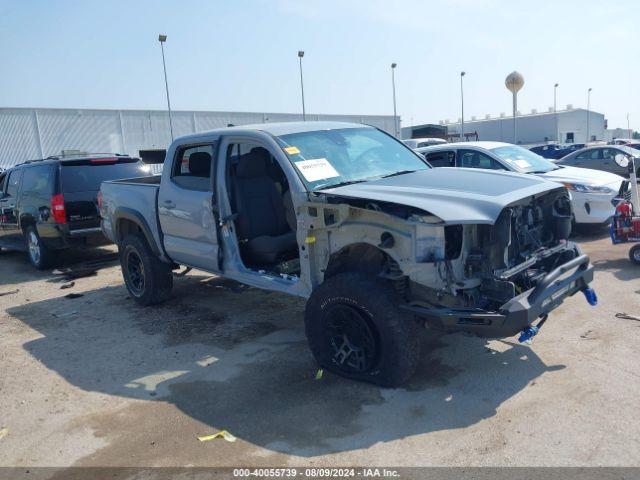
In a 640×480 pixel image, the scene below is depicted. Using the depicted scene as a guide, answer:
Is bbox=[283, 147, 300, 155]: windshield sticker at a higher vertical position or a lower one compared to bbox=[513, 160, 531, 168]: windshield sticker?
higher

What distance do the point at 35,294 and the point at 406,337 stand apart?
622cm

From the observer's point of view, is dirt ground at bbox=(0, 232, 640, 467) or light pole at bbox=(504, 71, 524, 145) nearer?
dirt ground at bbox=(0, 232, 640, 467)

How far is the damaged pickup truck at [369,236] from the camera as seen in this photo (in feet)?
12.6

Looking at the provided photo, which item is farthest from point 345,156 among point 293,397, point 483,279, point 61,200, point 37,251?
point 37,251

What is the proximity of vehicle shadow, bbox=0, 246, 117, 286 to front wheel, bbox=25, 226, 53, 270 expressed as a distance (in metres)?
0.14

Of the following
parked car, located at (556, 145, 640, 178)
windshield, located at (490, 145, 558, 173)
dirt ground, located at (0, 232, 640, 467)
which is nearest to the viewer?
dirt ground, located at (0, 232, 640, 467)

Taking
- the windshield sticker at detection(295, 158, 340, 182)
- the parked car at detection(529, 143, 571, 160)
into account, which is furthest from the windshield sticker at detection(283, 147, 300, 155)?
the parked car at detection(529, 143, 571, 160)

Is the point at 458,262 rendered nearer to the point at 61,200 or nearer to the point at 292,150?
the point at 292,150

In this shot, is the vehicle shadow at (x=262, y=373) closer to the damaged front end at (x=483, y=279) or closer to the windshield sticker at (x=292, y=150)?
the damaged front end at (x=483, y=279)

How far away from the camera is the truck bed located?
21.2 ft

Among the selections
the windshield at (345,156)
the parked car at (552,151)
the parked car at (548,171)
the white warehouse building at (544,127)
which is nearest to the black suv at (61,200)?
the windshield at (345,156)

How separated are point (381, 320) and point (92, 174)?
6893 millimetres

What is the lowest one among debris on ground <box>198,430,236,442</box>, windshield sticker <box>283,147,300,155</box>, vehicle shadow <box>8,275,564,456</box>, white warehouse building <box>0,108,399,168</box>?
debris on ground <box>198,430,236,442</box>

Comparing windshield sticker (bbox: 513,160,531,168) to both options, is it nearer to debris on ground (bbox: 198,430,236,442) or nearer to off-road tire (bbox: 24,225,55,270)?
debris on ground (bbox: 198,430,236,442)
